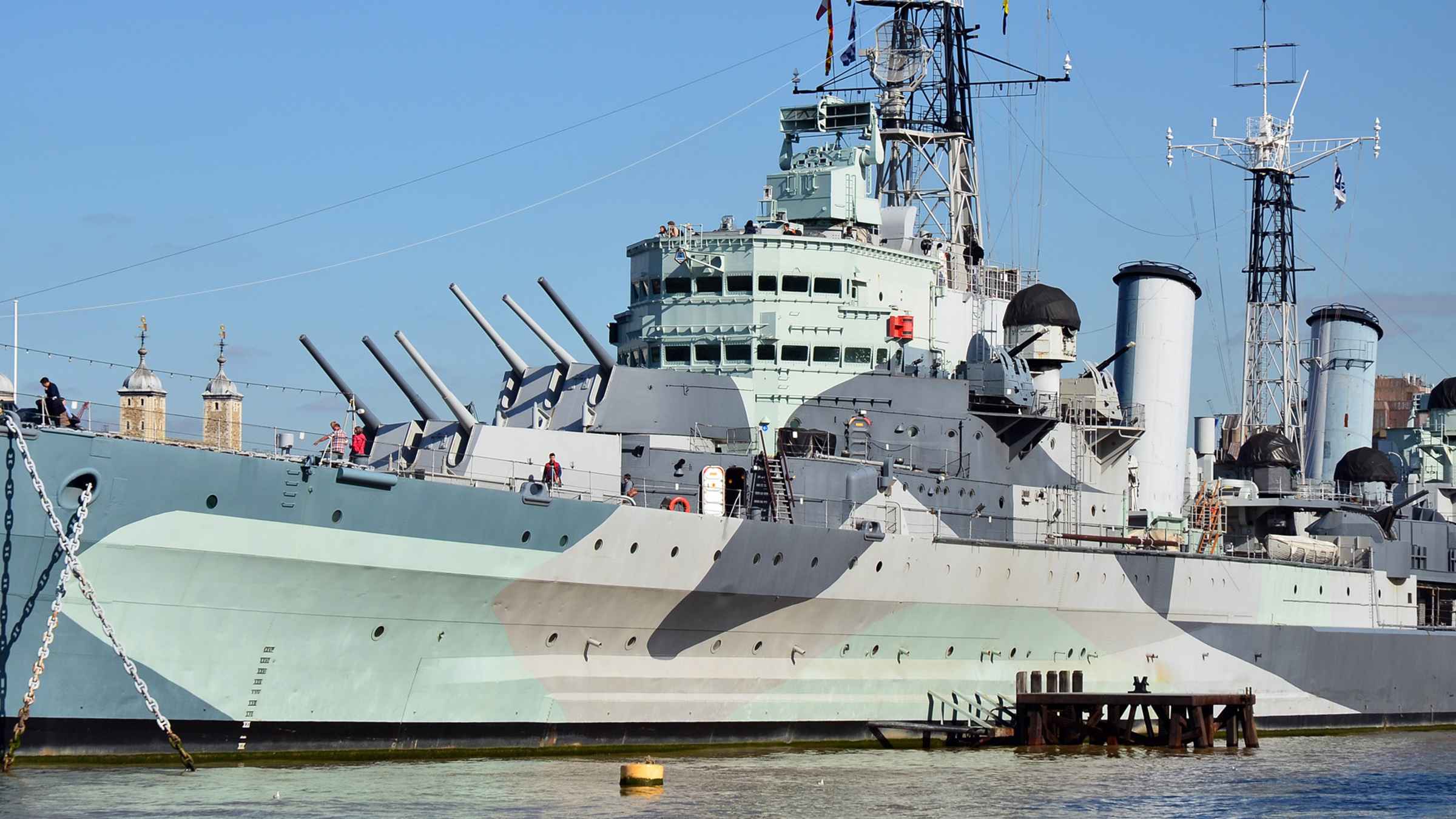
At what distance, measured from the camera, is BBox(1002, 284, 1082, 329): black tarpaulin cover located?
28.9 metres

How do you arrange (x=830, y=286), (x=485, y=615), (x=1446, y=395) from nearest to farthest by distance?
(x=485, y=615), (x=830, y=286), (x=1446, y=395)

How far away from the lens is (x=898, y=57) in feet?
110

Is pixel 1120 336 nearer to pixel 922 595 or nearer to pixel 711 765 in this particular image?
pixel 922 595

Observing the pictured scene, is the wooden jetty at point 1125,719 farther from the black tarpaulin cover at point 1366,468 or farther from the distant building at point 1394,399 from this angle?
the distant building at point 1394,399

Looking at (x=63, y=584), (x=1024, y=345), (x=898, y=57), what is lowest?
(x=63, y=584)

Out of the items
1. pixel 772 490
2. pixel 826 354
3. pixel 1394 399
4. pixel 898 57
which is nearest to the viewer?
pixel 772 490

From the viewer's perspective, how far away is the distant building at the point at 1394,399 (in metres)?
65.5

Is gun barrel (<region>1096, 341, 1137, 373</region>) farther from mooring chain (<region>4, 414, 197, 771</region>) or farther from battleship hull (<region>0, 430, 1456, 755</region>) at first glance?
mooring chain (<region>4, 414, 197, 771</region>)

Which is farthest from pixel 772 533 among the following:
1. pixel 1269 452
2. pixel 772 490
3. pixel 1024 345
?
pixel 1269 452

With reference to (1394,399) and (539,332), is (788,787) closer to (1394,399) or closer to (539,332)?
(539,332)

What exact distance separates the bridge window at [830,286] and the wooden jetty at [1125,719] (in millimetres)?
6467

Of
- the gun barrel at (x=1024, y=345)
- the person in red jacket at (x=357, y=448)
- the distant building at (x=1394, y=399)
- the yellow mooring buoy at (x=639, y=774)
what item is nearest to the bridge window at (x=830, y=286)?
the gun barrel at (x=1024, y=345)

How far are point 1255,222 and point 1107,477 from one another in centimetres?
2483

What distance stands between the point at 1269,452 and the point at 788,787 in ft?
65.1
